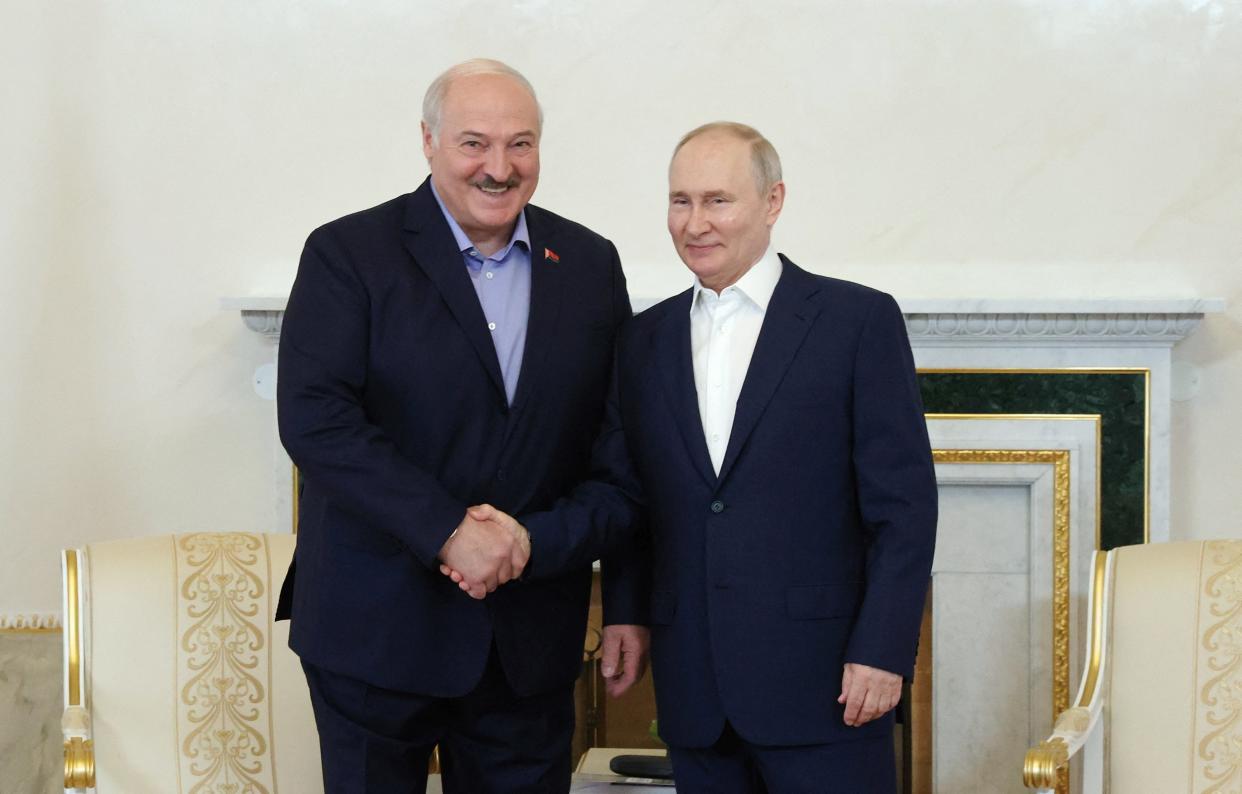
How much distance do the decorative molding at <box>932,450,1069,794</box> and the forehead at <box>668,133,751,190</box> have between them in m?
1.47

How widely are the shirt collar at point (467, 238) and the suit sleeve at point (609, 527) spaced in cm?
18

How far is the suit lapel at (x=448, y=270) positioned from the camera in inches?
77.9

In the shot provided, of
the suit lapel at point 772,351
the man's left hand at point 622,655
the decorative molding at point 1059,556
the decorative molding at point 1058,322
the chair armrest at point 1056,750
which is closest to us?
the suit lapel at point 772,351

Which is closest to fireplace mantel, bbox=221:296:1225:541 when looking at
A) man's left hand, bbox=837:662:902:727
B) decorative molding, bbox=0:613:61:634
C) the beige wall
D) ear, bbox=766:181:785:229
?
the beige wall

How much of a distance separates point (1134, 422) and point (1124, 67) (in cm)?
85

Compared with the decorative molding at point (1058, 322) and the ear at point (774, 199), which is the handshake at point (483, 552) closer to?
the ear at point (774, 199)

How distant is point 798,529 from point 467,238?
2.12ft

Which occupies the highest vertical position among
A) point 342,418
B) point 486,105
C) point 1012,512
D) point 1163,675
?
point 486,105

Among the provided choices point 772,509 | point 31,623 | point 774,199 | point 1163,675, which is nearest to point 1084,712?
point 1163,675

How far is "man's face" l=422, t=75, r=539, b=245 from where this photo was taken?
1984mm

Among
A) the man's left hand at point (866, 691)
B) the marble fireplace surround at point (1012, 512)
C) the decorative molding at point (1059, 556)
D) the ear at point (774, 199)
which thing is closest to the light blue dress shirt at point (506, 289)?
the ear at point (774, 199)

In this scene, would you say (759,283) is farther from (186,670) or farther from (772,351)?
(186,670)

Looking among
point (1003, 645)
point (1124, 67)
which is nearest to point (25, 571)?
point (1003, 645)

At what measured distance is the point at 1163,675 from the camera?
8.27ft
